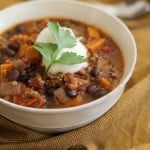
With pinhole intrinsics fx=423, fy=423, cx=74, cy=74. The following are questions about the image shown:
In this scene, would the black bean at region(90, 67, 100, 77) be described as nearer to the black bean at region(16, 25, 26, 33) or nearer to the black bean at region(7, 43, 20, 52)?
the black bean at region(7, 43, 20, 52)

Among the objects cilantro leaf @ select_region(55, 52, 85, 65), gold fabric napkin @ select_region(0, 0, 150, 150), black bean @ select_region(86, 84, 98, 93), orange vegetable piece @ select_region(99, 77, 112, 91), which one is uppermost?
cilantro leaf @ select_region(55, 52, 85, 65)

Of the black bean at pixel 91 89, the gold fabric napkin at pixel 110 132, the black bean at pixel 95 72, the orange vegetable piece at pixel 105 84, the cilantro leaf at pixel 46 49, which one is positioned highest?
the cilantro leaf at pixel 46 49

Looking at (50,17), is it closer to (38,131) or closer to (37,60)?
(37,60)

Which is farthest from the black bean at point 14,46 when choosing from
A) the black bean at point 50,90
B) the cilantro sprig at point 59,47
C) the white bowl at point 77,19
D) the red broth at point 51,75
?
the black bean at point 50,90

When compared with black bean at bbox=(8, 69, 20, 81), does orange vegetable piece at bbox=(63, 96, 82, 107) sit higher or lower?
lower

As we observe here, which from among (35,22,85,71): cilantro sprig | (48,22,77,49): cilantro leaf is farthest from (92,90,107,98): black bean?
(48,22,77,49): cilantro leaf

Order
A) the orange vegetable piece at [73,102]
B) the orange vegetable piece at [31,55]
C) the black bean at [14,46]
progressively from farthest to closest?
the black bean at [14,46] < the orange vegetable piece at [31,55] < the orange vegetable piece at [73,102]

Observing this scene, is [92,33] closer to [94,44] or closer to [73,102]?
[94,44]

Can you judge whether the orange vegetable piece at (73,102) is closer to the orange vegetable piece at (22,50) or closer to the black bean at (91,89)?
the black bean at (91,89)

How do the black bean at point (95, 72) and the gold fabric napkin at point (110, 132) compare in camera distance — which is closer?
the gold fabric napkin at point (110, 132)
